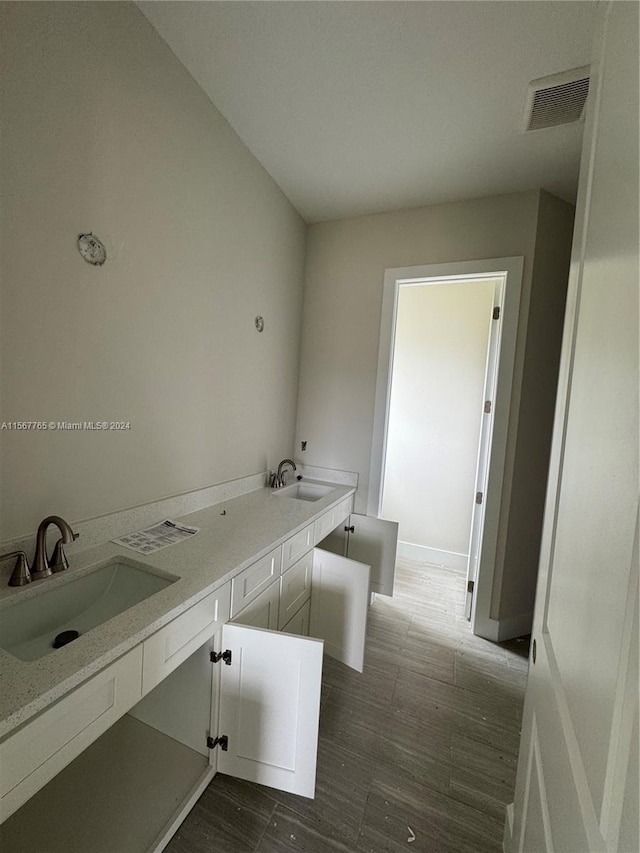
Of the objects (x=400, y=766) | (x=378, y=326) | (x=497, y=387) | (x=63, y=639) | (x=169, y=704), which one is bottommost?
(x=400, y=766)

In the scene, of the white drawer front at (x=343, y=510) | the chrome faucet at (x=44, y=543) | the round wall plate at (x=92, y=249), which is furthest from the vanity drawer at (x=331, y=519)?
the round wall plate at (x=92, y=249)

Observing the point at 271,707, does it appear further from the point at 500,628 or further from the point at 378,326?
the point at 378,326

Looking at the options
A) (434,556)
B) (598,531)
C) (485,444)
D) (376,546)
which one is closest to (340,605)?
(376,546)

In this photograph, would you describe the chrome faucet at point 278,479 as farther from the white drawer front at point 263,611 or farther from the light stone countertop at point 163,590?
the white drawer front at point 263,611

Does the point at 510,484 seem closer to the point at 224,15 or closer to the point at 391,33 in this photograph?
the point at 391,33

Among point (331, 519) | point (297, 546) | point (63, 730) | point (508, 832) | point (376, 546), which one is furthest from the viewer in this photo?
point (376, 546)

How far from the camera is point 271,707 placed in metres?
1.12

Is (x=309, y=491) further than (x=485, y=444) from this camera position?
Yes

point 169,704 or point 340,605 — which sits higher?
point 340,605

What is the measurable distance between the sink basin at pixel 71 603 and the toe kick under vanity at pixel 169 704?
4 centimetres

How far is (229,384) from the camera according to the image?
1.85m

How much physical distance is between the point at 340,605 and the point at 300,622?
22cm

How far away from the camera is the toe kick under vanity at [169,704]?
26.6 inches

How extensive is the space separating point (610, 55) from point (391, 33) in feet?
3.19
